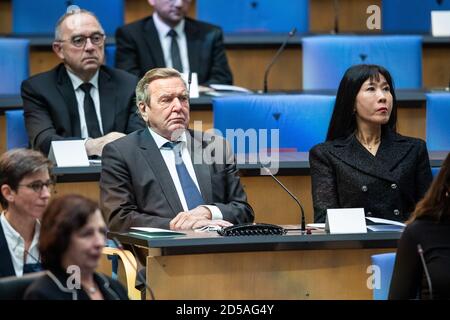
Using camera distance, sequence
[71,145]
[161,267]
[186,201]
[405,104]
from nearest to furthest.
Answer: [161,267], [186,201], [71,145], [405,104]

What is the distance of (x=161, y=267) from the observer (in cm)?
380

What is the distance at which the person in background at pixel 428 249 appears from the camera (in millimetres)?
3340

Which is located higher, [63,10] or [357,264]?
[63,10]

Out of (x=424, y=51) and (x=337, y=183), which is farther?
(x=424, y=51)

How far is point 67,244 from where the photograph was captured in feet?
9.16

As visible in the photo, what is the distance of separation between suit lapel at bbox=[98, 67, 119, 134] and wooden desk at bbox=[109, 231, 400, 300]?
1441 millimetres

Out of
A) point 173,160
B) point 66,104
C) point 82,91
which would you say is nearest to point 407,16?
point 82,91

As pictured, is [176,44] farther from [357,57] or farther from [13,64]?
[357,57]

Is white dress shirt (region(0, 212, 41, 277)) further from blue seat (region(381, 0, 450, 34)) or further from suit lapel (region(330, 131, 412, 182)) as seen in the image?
blue seat (region(381, 0, 450, 34))

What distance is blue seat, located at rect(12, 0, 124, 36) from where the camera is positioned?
21.1ft

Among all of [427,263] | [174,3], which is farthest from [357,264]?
[174,3]

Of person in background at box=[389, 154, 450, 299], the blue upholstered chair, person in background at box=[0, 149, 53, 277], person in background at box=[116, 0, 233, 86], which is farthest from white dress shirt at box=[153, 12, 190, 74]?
person in background at box=[389, 154, 450, 299]
